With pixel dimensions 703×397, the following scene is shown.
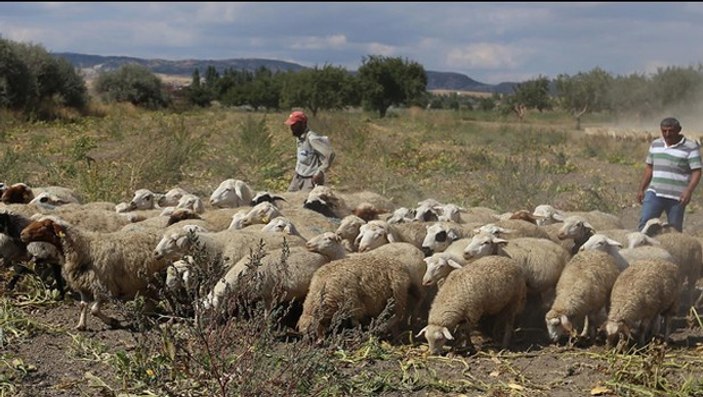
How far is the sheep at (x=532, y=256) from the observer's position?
8000 millimetres

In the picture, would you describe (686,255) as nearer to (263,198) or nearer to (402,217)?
(402,217)

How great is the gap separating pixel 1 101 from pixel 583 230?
30.5 metres

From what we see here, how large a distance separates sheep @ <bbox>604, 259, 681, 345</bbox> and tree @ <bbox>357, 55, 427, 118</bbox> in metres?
57.1

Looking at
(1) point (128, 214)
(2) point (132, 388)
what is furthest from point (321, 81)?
(2) point (132, 388)

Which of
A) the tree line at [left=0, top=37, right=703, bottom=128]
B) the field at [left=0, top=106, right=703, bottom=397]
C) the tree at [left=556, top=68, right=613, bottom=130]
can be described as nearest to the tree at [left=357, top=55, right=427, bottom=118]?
the tree line at [left=0, top=37, right=703, bottom=128]

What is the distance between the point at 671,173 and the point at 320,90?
159ft

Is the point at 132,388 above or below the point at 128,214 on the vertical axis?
below

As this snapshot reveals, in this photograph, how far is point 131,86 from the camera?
53.8m

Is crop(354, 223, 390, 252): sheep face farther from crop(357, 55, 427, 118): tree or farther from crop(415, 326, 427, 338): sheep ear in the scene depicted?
crop(357, 55, 427, 118): tree

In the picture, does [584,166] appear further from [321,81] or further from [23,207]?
[321,81]

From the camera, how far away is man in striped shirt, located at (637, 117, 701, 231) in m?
9.68

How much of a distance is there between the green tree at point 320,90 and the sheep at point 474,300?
48034 millimetres

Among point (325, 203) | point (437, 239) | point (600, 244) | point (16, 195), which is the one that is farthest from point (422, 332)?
point (16, 195)

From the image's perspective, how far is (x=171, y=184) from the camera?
51.9ft
